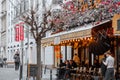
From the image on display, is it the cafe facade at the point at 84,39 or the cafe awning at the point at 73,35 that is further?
the cafe awning at the point at 73,35

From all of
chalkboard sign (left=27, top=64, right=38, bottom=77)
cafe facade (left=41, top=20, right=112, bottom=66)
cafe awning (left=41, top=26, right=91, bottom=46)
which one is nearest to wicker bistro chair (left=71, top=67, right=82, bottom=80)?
cafe facade (left=41, top=20, right=112, bottom=66)

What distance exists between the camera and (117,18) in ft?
58.7

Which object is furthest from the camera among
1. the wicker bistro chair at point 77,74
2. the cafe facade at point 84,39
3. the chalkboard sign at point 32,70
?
the wicker bistro chair at point 77,74

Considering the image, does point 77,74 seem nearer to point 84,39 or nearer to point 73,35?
point 73,35

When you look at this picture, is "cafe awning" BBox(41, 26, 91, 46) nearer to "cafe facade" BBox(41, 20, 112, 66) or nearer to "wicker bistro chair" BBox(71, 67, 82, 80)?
"cafe facade" BBox(41, 20, 112, 66)

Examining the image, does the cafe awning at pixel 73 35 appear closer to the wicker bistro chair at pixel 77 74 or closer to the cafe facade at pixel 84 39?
the cafe facade at pixel 84 39

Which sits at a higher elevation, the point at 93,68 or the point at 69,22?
the point at 69,22

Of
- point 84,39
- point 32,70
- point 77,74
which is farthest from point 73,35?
point 77,74

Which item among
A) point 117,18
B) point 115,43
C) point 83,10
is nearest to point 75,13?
point 83,10

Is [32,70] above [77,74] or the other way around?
above

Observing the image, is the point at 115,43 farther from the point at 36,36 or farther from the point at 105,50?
the point at 36,36

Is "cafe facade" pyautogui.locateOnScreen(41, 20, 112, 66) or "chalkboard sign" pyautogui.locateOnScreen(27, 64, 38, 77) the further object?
"chalkboard sign" pyautogui.locateOnScreen(27, 64, 38, 77)

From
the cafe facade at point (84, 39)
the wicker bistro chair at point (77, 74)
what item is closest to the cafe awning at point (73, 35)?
the cafe facade at point (84, 39)

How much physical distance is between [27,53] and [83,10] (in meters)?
36.2
